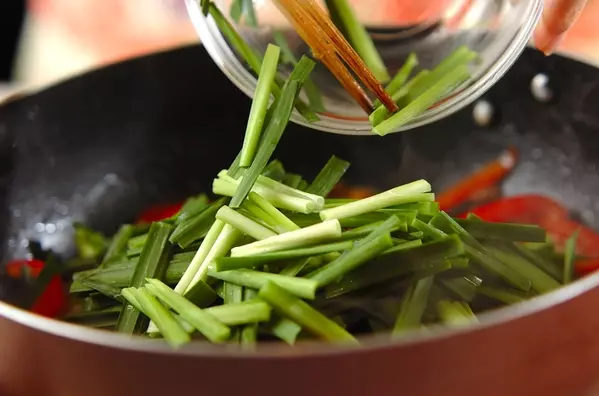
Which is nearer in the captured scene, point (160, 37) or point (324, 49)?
point (324, 49)

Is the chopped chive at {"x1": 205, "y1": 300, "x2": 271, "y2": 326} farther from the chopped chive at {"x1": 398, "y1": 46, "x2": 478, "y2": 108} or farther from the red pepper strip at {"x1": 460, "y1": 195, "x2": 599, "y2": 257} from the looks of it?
the red pepper strip at {"x1": 460, "y1": 195, "x2": 599, "y2": 257}

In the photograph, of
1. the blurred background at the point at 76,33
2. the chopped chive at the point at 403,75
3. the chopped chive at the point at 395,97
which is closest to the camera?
the chopped chive at the point at 395,97

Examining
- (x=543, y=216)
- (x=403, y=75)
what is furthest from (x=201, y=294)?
(x=543, y=216)

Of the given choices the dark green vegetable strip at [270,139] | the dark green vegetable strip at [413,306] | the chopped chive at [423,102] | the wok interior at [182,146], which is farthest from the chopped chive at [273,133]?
the wok interior at [182,146]

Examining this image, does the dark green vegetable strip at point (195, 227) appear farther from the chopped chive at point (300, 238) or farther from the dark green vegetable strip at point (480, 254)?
the dark green vegetable strip at point (480, 254)

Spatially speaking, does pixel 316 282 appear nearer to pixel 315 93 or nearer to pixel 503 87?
pixel 315 93

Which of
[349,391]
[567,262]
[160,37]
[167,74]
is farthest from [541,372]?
[160,37]

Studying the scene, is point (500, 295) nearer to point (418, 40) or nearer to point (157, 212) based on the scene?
point (418, 40)
